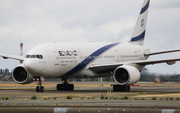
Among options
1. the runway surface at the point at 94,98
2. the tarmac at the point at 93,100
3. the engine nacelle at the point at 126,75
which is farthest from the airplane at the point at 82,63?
the tarmac at the point at 93,100

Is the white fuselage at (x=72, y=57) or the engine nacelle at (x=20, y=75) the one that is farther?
the engine nacelle at (x=20, y=75)

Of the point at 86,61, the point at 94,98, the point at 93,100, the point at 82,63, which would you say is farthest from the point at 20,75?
the point at 93,100

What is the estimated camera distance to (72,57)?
32938 millimetres

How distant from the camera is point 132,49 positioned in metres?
39.0

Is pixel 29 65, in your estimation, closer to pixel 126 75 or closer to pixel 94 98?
pixel 94 98

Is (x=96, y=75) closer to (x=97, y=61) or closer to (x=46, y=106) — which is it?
(x=97, y=61)

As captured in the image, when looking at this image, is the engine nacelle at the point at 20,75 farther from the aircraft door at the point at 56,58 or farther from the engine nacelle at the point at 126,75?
the engine nacelle at the point at 126,75

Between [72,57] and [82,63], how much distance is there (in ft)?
4.36

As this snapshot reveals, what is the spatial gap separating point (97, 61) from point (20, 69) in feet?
25.1

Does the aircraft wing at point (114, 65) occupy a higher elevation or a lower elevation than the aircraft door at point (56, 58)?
lower

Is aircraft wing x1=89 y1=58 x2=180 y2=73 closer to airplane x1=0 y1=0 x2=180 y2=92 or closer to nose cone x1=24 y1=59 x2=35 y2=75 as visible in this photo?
airplane x1=0 y1=0 x2=180 y2=92

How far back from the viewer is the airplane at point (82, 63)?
30.7 metres

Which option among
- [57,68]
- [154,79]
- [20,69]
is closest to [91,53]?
[57,68]

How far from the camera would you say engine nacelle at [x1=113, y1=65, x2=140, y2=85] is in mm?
31181
